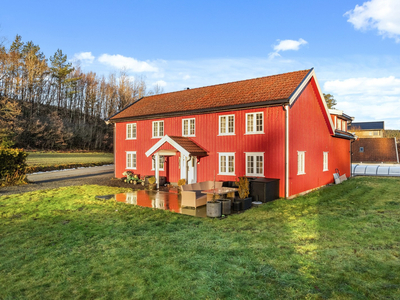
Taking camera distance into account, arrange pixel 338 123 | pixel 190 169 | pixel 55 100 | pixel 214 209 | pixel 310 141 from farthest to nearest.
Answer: pixel 55 100 < pixel 338 123 < pixel 190 169 < pixel 310 141 < pixel 214 209

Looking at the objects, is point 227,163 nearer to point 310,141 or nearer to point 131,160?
point 310,141

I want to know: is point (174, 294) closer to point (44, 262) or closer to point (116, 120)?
point (44, 262)

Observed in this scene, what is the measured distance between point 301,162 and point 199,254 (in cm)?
1251

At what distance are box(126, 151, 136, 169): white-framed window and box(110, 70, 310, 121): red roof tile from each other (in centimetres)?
325

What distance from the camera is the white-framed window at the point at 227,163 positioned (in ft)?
57.0

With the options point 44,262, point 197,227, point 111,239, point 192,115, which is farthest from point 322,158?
point 44,262

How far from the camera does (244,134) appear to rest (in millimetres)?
16844

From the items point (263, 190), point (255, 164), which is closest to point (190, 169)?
point (255, 164)

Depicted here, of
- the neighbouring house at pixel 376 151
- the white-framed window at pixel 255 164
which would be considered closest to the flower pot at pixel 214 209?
the white-framed window at pixel 255 164

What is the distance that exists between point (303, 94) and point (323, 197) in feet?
21.8

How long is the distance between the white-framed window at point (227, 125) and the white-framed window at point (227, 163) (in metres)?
1.43

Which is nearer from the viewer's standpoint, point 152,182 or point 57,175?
point 152,182

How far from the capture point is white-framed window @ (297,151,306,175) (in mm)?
16891

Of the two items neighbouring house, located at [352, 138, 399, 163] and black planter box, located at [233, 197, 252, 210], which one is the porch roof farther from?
neighbouring house, located at [352, 138, 399, 163]
